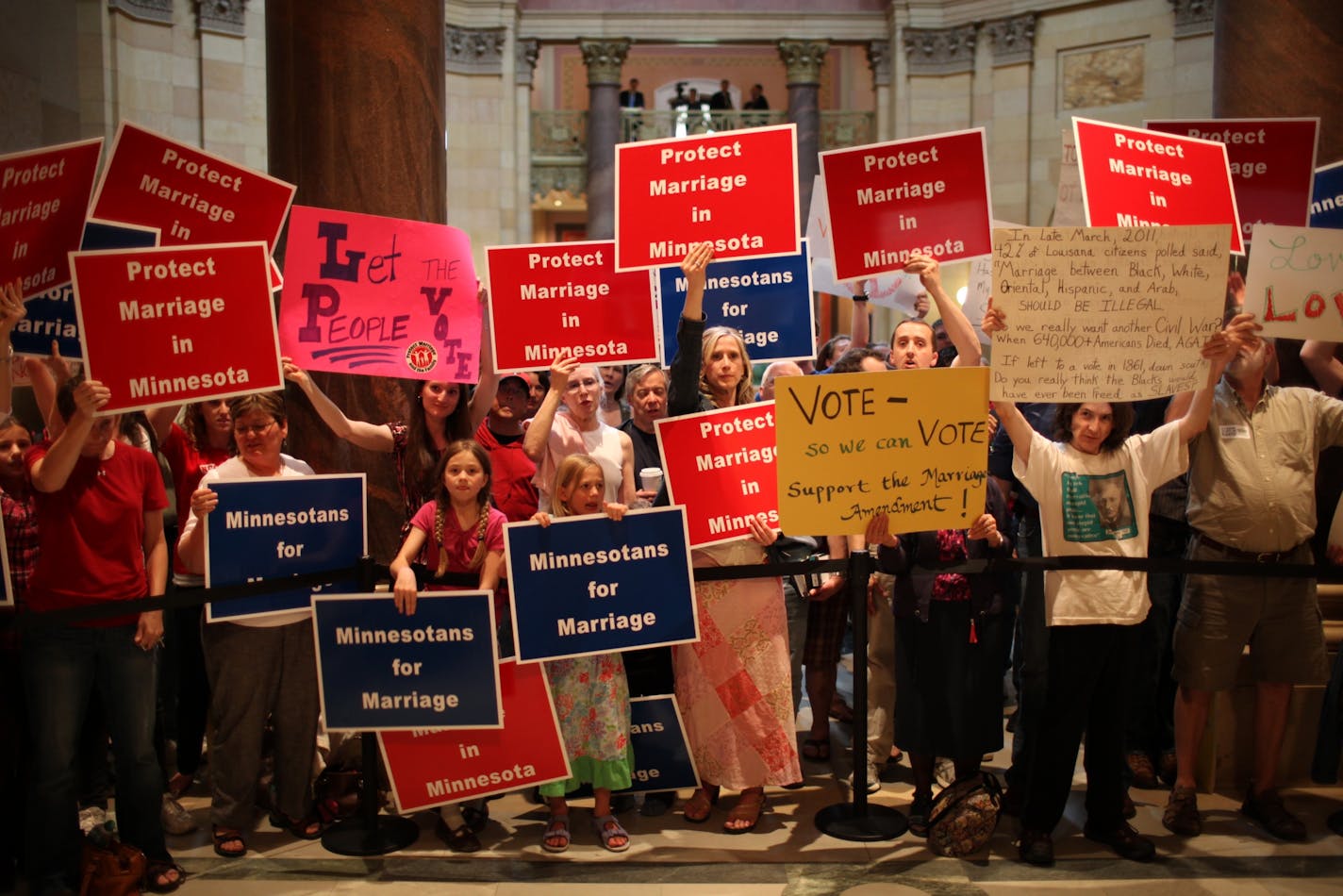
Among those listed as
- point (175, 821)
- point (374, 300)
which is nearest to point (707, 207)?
point (374, 300)

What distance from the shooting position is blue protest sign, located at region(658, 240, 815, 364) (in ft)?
18.0

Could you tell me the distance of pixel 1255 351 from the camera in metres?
4.66

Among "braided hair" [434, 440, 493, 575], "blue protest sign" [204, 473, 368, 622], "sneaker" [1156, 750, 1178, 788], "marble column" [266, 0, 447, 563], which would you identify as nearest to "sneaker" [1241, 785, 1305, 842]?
"sneaker" [1156, 750, 1178, 788]

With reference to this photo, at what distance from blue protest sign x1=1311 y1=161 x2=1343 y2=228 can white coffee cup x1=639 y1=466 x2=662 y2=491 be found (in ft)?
11.0

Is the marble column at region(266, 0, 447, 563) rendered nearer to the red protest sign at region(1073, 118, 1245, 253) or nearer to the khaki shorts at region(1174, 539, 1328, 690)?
the red protest sign at region(1073, 118, 1245, 253)

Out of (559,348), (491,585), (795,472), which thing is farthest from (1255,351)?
(491,585)

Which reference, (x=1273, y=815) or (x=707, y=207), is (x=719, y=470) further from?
(x=1273, y=815)

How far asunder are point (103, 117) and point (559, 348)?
9720 millimetres

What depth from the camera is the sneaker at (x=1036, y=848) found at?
4.49 meters

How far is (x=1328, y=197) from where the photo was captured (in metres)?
5.70

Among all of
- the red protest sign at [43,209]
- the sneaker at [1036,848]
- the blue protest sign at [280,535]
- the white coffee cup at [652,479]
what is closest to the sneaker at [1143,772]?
the sneaker at [1036,848]

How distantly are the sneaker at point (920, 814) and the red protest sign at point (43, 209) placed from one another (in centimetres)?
377

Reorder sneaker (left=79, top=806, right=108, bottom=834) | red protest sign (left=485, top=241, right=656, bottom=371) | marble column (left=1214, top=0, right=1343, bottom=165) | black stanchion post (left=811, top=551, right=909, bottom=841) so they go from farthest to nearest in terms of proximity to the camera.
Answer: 1. marble column (left=1214, top=0, right=1343, bottom=165)
2. red protest sign (left=485, top=241, right=656, bottom=371)
3. sneaker (left=79, top=806, right=108, bottom=834)
4. black stanchion post (left=811, top=551, right=909, bottom=841)

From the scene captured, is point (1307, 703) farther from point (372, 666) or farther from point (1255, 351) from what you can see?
point (372, 666)
